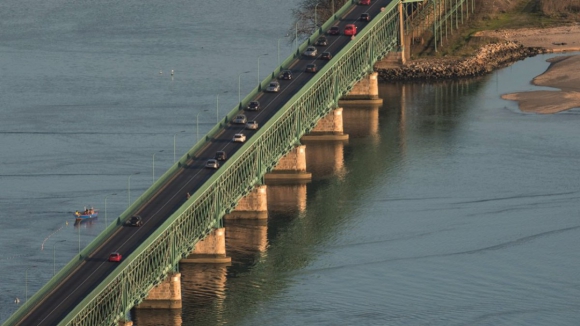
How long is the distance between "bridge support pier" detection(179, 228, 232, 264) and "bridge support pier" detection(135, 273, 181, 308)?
10273 mm

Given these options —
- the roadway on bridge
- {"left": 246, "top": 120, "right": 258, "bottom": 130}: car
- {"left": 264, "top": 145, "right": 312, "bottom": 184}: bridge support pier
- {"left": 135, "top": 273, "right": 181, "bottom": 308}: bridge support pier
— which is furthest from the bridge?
{"left": 264, "top": 145, "right": 312, "bottom": 184}: bridge support pier

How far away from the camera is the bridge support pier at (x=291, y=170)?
193m

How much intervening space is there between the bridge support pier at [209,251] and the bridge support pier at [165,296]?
10.3 meters

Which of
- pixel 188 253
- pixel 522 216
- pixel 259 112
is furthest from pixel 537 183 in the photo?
pixel 188 253

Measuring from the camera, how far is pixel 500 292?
6319 inches

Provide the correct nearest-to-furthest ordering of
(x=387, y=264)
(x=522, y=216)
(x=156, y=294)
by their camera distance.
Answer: (x=156, y=294) → (x=387, y=264) → (x=522, y=216)

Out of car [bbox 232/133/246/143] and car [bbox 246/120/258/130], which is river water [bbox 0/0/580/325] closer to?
car [bbox 232/133/246/143]

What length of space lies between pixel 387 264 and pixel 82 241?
86.1 feet

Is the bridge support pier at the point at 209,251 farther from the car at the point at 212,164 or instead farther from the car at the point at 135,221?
the car at the point at 212,164

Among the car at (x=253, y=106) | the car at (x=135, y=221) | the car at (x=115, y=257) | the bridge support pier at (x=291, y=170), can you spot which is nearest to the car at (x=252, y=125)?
the car at (x=253, y=106)

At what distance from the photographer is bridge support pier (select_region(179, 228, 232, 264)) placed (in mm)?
166875

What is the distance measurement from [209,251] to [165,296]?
11.3 m

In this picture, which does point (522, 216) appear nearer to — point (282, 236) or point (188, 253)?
point (282, 236)

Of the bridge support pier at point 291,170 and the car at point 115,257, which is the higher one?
the bridge support pier at point 291,170
